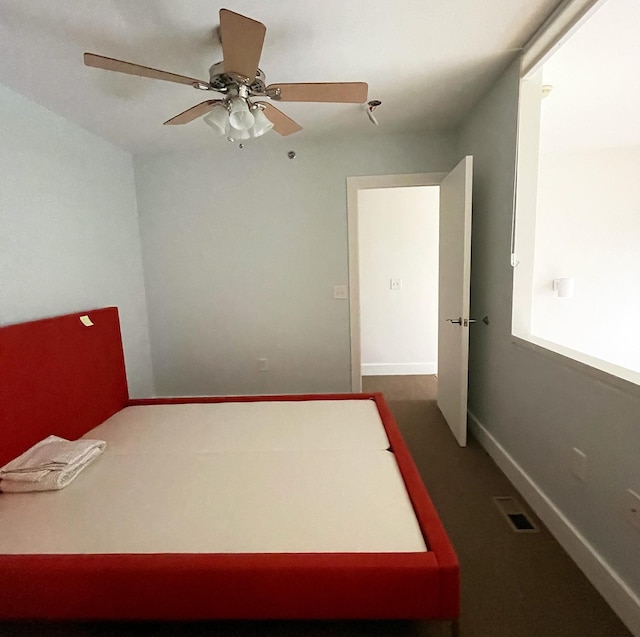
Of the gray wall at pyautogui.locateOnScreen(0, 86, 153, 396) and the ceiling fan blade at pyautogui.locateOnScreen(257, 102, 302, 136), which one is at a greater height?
the ceiling fan blade at pyautogui.locateOnScreen(257, 102, 302, 136)

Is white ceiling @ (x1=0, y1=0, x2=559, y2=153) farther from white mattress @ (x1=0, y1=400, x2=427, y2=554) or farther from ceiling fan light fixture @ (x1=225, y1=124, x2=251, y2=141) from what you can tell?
white mattress @ (x1=0, y1=400, x2=427, y2=554)

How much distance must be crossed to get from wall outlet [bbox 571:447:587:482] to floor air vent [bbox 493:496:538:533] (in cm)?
39

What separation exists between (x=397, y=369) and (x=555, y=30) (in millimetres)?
3229

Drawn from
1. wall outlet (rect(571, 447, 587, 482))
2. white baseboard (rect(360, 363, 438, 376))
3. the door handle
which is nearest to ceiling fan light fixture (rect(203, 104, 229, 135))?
the door handle

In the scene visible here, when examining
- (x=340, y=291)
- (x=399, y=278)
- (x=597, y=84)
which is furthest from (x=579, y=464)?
(x=399, y=278)

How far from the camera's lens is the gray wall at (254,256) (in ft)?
9.48

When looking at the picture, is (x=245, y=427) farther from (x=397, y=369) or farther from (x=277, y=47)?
(x=397, y=369)

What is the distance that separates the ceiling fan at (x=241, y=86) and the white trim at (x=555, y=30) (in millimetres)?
878

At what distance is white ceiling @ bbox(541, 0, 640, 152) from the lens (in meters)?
1.49

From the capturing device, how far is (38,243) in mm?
1966

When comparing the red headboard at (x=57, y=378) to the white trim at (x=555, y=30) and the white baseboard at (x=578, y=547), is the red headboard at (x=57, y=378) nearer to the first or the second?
the white baseboard at (x=578, y=547)

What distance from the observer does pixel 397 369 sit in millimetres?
4070

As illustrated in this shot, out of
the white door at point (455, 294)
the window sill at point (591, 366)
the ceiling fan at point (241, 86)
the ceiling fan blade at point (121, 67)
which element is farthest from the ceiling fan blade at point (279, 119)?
the window sill at point (591, 366)

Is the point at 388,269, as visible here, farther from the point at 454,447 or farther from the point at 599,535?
the point at 599,535
